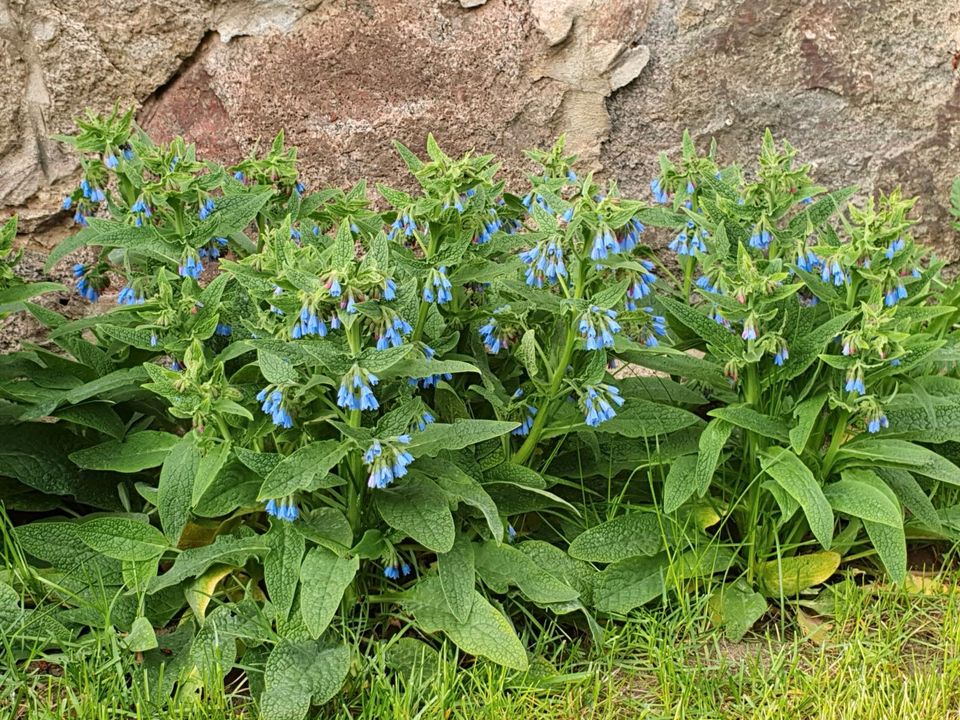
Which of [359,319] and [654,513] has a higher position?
[359,319]

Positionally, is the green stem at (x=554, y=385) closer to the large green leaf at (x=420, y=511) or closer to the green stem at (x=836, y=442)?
the large green leaf at (x=420, y=511)

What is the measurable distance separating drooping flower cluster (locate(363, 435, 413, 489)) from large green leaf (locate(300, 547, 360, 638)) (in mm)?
310

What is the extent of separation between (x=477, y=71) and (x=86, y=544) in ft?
7.48

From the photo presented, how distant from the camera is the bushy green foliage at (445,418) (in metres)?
2.85

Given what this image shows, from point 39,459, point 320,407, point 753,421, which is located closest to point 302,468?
point 320,407

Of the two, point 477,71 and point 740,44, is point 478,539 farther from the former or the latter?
point 740,44

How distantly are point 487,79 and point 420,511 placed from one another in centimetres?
199

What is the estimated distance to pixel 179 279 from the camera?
338 centimetres

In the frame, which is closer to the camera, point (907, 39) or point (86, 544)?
point (86, 544)

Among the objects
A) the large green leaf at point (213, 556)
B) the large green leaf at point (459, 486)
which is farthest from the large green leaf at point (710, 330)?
the large green leaf at point (213, 556)

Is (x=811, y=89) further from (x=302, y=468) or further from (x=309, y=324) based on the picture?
(x=302, y=468)

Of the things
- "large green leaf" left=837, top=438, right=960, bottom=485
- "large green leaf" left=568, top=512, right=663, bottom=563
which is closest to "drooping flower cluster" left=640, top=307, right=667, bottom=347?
"large green leaf" left=568, top=512, right=663, bottom=563

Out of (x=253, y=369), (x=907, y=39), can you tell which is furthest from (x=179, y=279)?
(x=907, y=39)

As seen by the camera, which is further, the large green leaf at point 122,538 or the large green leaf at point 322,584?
the large green leaf at point 122,538
